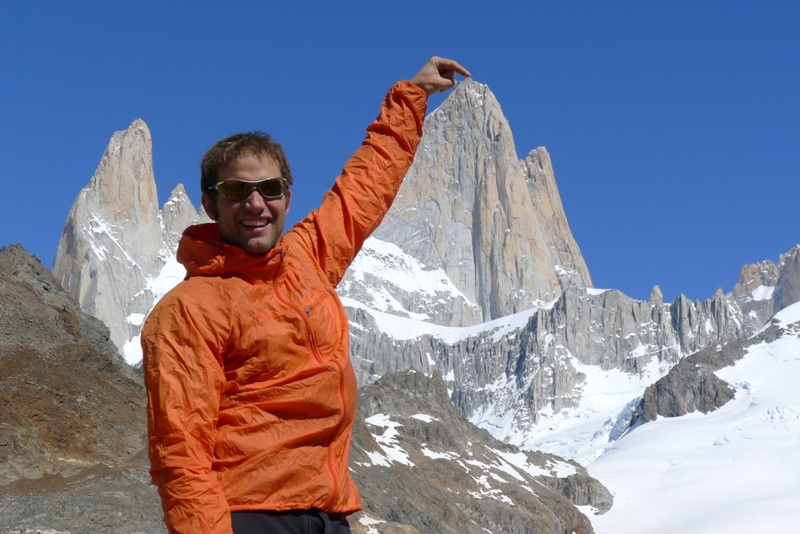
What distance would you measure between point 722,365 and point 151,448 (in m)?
198

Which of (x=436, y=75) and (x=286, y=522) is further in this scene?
(x=436, y=75)

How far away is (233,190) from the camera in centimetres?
445

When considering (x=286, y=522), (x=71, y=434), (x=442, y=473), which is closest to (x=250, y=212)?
(x=286, y=522)

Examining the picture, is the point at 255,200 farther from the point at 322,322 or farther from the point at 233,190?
the point at 322,322

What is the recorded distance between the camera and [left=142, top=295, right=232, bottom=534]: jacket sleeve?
388 cm

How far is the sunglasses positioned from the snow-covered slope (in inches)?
4415

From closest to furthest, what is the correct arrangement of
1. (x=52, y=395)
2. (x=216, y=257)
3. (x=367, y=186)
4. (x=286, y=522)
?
(x=286, y=522), (x=216, y=257), (x=367, y=186), (x=52, y=395)

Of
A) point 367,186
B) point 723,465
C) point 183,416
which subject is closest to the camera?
point 183,416

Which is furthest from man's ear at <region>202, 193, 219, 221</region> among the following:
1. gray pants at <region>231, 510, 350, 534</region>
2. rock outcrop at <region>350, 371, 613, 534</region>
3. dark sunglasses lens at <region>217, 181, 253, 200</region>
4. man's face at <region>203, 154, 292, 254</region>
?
rock outcrop at <region>350, 371, 613, 534</region>

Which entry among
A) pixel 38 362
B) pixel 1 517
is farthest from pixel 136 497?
pixel 38 362

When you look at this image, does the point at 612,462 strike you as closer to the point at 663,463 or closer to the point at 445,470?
the point at 663,463

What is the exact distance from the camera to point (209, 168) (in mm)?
4562

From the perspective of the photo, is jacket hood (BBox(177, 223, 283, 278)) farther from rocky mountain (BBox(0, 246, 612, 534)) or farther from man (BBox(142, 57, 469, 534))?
rocky mountain (BBox(0, 246, 612, 534))

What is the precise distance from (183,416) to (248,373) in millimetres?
342
